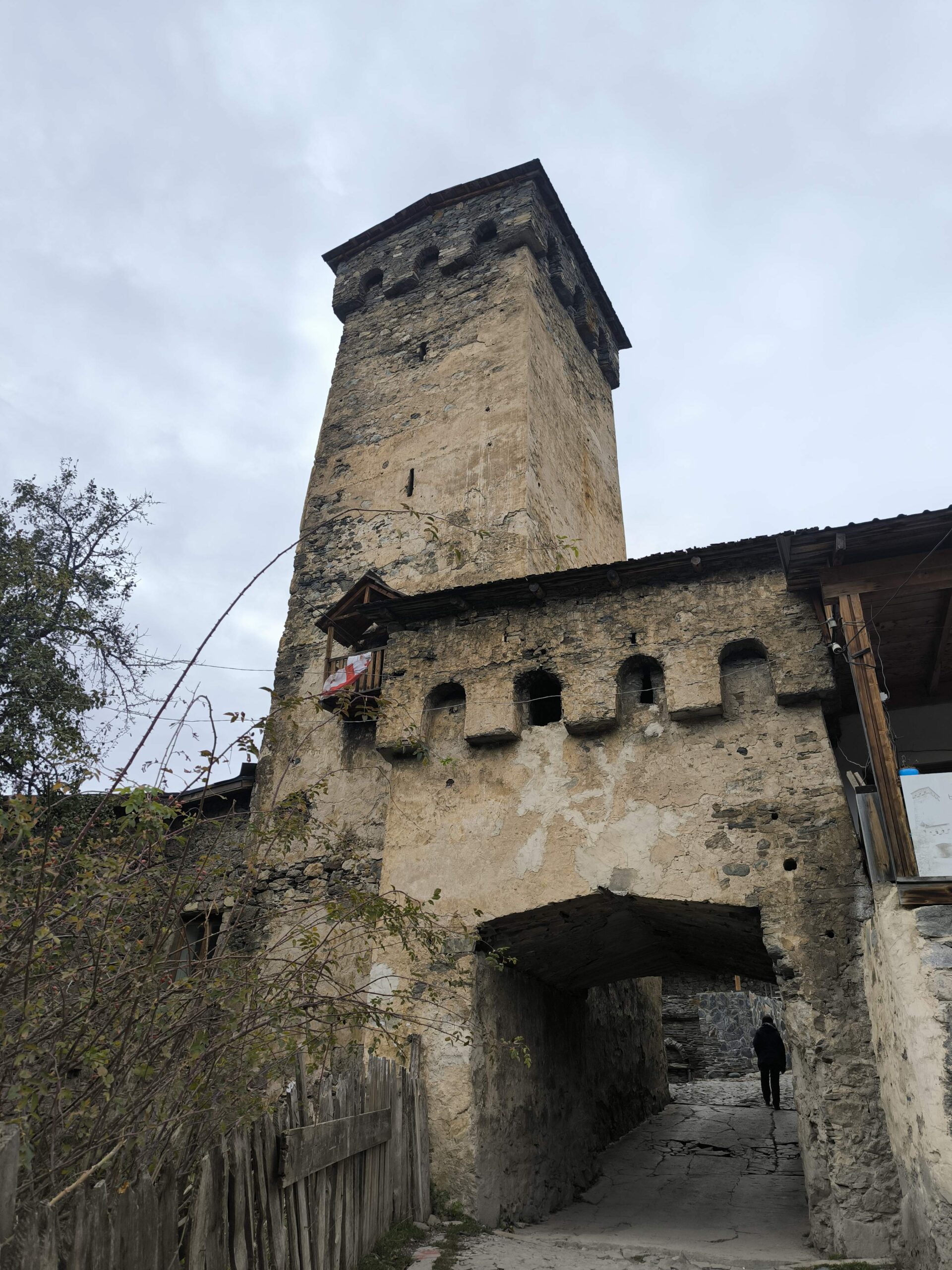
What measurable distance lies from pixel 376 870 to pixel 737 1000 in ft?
33.5

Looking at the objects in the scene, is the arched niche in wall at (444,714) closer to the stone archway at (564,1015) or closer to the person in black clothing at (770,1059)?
the stone archway at (564,1015)

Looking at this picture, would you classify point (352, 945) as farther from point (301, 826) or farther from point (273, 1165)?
point (273, 1165)

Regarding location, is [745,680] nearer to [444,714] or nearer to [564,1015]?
[444,714]

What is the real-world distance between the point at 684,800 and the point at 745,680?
46.2 inches

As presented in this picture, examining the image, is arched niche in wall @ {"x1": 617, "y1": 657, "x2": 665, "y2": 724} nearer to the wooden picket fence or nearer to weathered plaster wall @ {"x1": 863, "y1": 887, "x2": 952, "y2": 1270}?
weathered plaster wall @ {"x1": 863, "y1": 887, "x2": 952, "y2": 1270}

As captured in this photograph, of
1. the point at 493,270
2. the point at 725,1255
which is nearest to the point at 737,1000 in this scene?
the point at 725,1255

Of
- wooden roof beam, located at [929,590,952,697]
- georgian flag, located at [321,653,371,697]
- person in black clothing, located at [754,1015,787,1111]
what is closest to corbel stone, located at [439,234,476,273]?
georgian flag, located at [321,653,371,697]

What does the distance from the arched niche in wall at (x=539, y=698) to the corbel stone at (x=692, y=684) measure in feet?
A: 3.30

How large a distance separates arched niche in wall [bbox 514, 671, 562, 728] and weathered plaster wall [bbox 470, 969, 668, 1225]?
2.25 meters

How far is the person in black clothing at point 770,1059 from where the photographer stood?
12.6 m

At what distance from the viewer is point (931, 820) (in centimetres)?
547

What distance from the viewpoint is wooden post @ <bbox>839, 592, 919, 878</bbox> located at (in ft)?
17.8

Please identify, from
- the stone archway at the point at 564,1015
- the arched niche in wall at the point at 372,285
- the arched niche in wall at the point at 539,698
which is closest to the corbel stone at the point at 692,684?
the arched niche in wall at the point at 539,698

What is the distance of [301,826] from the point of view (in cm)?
671
